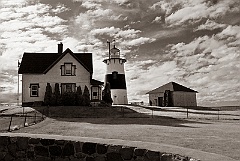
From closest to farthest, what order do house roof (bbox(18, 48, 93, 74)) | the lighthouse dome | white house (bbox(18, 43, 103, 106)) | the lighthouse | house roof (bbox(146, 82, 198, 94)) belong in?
white house (bbox(18, 43, 103, 106)) → house roof (bbox(18, 48, 93, 74)) → the lighthouse → the lighthouse dome → house roof (bbox(146, 82, 198, 94))

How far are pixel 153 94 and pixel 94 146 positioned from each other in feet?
179

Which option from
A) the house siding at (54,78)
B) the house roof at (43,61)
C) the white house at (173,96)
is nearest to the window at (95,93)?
the house siding at (54,78)

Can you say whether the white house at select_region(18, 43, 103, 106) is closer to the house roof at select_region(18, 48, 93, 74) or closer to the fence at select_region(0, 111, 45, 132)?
the house roof at select_region(18, 48, 93, 74)

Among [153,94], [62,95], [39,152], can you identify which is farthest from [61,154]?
[153,94]

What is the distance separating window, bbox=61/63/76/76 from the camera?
46.1 meters

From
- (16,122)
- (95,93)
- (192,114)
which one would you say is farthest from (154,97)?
(16,122)

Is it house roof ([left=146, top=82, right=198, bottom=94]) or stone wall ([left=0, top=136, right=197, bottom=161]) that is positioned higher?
house roof ([left=146, top=82, right=198, bottom=94])

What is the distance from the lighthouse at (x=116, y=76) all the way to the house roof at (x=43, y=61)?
8427 millimetres

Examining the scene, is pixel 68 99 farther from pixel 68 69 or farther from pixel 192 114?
pixel 192 114

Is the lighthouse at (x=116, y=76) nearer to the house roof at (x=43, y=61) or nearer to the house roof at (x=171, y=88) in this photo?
the house roof at (x=171, y=88)

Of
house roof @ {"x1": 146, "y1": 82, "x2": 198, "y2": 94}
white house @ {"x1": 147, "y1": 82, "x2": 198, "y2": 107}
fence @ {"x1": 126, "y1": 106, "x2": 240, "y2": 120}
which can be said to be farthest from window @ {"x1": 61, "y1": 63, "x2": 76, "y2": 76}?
house roof @ {"x1": 146, "y1": 82, "x2": 198, "y2": 94}

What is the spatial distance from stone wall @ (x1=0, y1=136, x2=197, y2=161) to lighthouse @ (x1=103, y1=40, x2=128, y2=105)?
4724cm

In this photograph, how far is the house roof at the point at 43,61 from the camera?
45.9 m

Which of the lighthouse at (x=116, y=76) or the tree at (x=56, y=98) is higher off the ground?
the lighthouse at (x=116, y=76)
